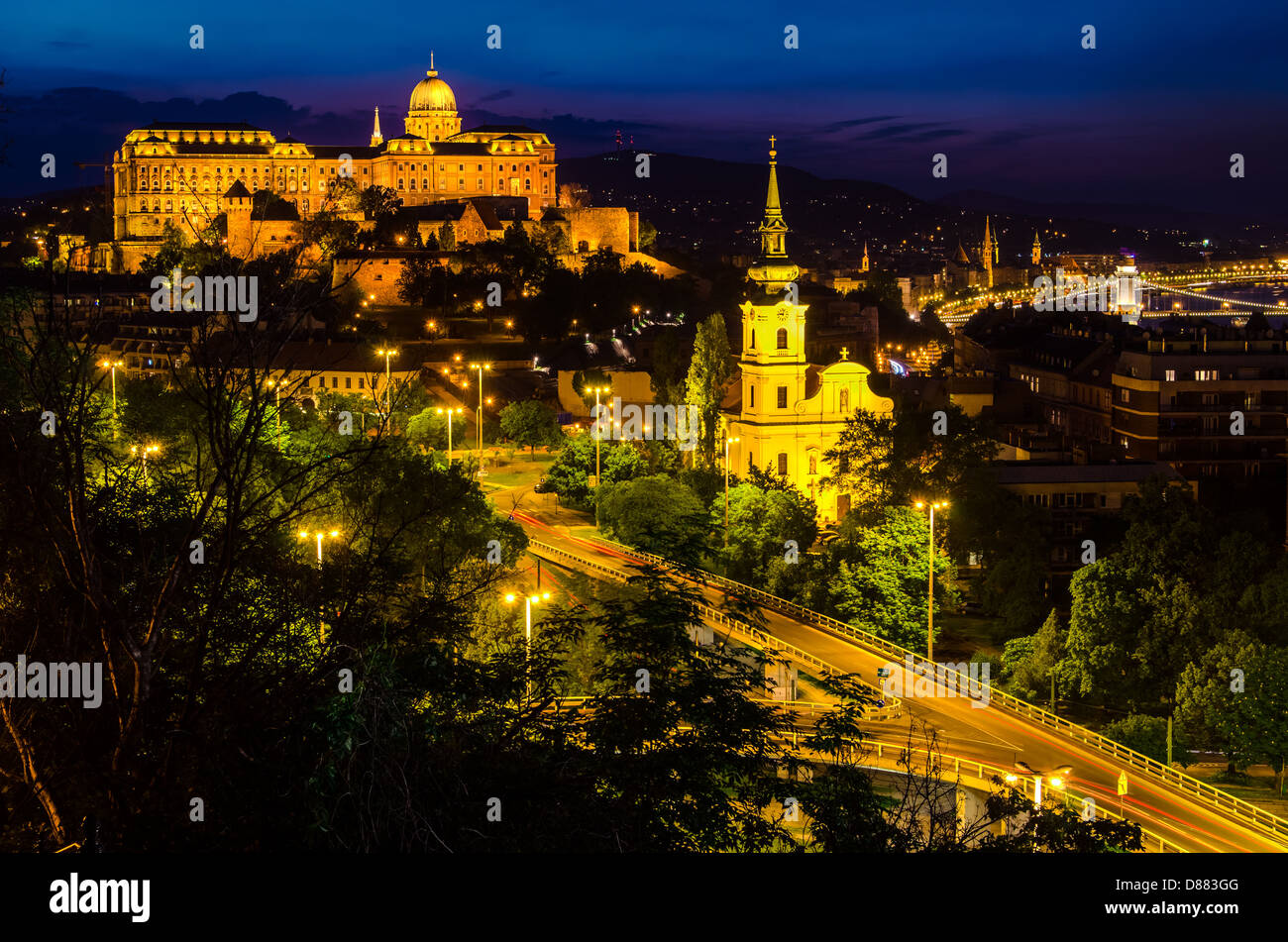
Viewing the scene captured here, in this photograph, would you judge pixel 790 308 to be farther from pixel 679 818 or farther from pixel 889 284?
pixel 889 284

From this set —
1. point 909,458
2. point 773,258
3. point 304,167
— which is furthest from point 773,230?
point 304,167

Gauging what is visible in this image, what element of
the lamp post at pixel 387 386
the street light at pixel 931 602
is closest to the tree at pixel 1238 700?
the street light at pixel 931 602

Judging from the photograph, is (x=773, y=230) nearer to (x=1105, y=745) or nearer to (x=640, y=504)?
(x=640, y=504)

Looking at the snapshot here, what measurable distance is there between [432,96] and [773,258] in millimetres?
86541

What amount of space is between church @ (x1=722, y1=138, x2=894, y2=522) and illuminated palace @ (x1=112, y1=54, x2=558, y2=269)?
70071mm

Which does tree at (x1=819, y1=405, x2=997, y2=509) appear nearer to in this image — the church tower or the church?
the church

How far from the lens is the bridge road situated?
70.5 ft

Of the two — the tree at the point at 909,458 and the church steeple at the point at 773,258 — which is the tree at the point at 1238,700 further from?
the church steeple at the point at 773,258

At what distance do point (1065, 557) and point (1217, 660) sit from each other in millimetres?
16291

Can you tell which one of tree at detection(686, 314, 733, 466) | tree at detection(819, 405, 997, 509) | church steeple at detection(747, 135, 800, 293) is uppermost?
church steeple at detection(747, 135, 800, 293)

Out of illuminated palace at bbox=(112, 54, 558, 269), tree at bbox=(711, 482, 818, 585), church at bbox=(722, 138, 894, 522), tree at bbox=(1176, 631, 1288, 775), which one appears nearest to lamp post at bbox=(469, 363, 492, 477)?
church at bbox=(722, 138, 894, 522)

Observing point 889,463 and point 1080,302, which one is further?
point 1080,302

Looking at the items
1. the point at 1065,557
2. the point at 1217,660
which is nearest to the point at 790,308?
the point at 1065,557
